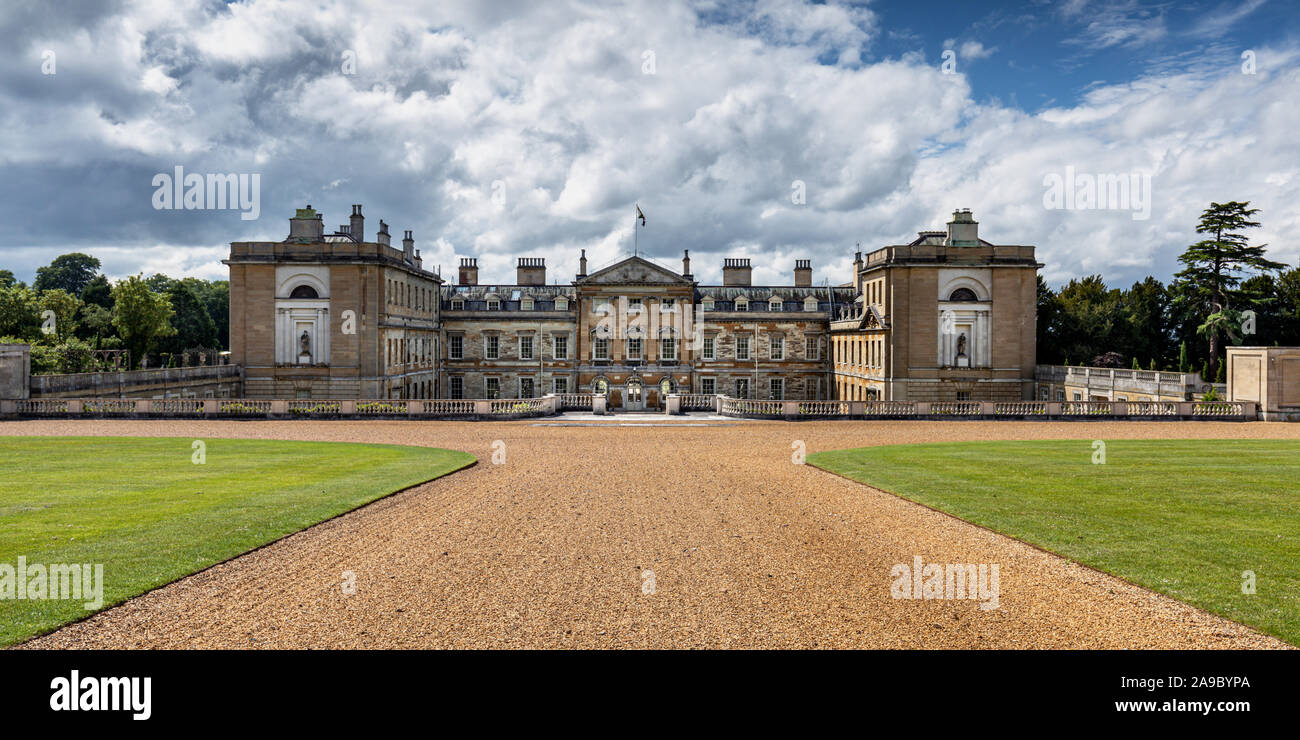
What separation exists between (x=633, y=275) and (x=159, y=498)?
44.4m

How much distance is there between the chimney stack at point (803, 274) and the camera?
2581 inches

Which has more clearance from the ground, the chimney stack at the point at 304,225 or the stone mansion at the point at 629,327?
the chimney stack at the point at 304,225

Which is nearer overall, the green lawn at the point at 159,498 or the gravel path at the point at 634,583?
the gravel path at the point at 634,583

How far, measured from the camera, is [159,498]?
632 inches

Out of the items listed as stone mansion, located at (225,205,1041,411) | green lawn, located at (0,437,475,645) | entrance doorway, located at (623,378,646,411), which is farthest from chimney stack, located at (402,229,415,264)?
green lawn, located at (0,437,475,645)

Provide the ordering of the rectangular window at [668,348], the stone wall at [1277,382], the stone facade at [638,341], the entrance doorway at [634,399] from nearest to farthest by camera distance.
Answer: the stone wall at [1277,382], the entrance doorway at [634,399], the stone facade at [638,341], the rectangular window at [668,348]

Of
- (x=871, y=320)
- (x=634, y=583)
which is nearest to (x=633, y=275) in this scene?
(x=871, y=320)

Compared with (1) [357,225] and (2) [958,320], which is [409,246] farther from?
(2) [958,320]

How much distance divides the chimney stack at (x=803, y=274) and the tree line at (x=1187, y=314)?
1728 cm

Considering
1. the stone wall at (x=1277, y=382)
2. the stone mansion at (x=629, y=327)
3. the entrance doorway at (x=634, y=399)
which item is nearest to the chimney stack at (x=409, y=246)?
the stone mansion at (x=629, y=327)

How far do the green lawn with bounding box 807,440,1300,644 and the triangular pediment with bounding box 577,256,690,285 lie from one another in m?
32.8

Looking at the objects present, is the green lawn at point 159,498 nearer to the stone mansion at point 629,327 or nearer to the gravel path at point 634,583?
the gravel path at point 634,583

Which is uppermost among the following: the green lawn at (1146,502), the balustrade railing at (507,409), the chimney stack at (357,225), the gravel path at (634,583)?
the chimney stack at (357,225)

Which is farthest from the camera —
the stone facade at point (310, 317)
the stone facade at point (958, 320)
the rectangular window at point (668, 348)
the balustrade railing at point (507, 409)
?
the rectangular window at point (668, 348)
